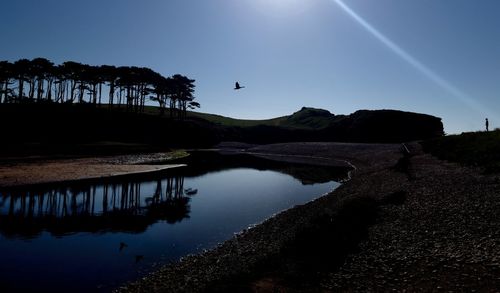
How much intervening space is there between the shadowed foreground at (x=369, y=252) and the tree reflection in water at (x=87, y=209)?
430 inches

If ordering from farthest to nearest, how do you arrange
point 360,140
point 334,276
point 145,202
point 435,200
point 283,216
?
point 360,140 < point 145,202 < point 283,216 < point 435,200 < point 334,276

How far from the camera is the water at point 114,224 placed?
60.0ft

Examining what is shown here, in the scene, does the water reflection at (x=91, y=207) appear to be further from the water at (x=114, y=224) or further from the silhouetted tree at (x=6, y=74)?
the silhouetted tree at (x=6, y=74)

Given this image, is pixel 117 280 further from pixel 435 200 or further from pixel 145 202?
pixel 435 200

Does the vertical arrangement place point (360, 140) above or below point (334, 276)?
above

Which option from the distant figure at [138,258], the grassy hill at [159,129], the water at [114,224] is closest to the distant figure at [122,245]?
the water at [114,224]

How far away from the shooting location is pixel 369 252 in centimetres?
1652

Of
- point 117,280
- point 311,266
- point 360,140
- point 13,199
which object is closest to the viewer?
point 311,266

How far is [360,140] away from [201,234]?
129357 millimetres

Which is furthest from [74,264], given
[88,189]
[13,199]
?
[88,189]

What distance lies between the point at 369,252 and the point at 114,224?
70.4ft

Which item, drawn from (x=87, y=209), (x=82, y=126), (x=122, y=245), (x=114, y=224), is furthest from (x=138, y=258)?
(x=82, y=126)

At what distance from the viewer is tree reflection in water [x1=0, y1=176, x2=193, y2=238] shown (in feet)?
88.5

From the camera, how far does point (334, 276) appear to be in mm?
14250
